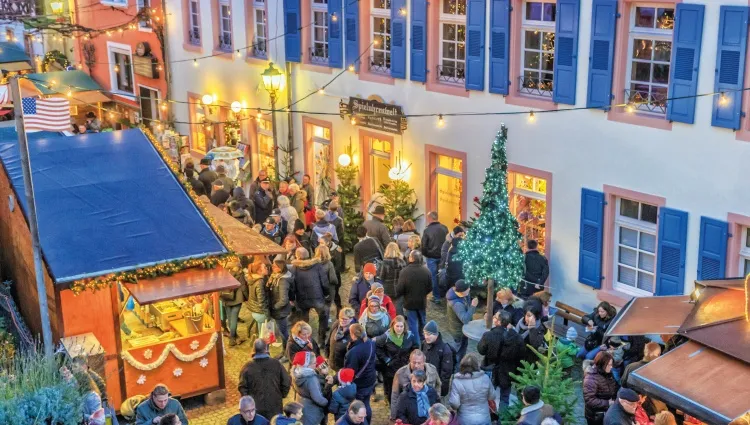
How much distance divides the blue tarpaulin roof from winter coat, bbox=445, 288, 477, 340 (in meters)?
2.87

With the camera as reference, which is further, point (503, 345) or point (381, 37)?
point (381, 37)

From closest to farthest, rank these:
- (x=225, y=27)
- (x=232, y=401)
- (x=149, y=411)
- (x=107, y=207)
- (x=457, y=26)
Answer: (x=149, y=411) < (x=232, y=401) < (x=107, y=207) < (x=457, y=26) < (x=225, y=27)

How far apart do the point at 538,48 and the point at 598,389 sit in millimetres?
6817

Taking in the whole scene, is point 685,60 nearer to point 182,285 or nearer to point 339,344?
point 339,344

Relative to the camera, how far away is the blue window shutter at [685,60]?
13.2 meters

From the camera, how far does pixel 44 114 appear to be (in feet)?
40.5

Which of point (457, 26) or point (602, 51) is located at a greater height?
point (457, 26)

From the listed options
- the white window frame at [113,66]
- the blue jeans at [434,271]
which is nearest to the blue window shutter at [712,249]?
the blue jeans at [434,271]

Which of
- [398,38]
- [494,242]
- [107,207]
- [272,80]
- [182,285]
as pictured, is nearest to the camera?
[182,285]

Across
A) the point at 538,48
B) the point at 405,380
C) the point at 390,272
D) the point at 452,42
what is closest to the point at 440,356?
the point at 405,380

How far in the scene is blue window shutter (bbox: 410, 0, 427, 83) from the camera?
17.7 metres

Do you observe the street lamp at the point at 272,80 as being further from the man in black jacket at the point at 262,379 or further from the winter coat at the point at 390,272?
Answer: the man in black jacket at the point at 262,379

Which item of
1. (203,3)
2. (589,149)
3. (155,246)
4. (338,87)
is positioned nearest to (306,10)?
(338,87)

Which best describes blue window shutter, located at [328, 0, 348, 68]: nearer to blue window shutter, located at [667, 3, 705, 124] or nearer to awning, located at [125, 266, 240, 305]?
blue window shutter, located at [667, 3, 705, 124]
